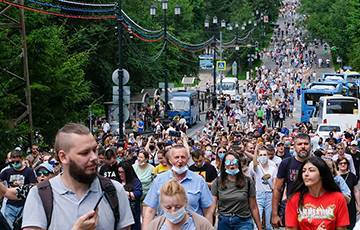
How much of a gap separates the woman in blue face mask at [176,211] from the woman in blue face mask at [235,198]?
145 inches

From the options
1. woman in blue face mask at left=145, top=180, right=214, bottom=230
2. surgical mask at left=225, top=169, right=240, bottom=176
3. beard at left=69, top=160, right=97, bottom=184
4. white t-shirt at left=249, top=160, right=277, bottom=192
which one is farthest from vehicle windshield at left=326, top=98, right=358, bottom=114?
beard at left=69, top=160, right=97, bottom=184

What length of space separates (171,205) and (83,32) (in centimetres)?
4827

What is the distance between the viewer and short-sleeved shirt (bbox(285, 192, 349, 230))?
8.08 metres

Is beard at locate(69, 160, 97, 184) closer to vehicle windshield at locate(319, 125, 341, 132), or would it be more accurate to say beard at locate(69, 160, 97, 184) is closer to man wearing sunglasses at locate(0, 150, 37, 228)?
man wearing sunglasses at locate(0, 150, 37, 228)

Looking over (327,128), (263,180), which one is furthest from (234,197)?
(327,128)

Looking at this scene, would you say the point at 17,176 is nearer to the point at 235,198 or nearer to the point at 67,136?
the point at 235,198

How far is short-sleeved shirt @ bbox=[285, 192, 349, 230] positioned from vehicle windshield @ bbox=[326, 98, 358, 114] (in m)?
41.1

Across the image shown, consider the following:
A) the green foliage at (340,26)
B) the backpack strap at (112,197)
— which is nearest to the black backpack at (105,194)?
the backpack strap at (112,197)

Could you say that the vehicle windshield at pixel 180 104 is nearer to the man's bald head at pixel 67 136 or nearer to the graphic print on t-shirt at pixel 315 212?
the graphic print on t-shirt at pixel 315 212

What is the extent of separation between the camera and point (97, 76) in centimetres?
5831

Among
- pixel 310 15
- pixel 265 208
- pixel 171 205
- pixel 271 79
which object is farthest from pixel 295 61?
pixel 171 205

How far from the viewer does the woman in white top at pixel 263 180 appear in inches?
567

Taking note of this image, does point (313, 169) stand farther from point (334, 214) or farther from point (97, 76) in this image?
point (97, 76)

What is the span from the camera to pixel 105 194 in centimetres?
573
